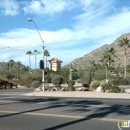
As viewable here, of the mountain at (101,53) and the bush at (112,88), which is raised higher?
the mountain at (101,53)

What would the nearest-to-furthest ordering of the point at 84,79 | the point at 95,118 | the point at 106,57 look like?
the point at 95,118 → the point at 84,79 → the point at 106,57

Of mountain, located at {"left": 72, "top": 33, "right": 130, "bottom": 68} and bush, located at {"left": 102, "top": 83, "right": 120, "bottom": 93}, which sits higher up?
mountain, located at {"left": 72, "top": 33, "right": 130, "bottom": 68}

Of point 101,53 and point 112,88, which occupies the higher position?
point 101,53

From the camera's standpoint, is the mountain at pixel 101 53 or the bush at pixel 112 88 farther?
the mountain at pixel 101 53

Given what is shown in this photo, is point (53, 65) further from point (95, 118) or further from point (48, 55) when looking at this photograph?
point (95, 118)

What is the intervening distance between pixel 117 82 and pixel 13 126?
40220mm

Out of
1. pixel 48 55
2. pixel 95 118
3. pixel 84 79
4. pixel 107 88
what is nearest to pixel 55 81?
pixel 84 79

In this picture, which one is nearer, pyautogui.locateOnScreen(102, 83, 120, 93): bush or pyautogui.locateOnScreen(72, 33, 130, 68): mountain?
pyautogui.locateOnScreen(102, 83, 120, 93): bush

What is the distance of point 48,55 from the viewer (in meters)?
108

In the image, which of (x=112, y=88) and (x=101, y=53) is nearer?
(x=112, y=88)

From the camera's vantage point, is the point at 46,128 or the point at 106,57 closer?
the point at 46,128

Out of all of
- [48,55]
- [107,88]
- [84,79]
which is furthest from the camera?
[48,55]

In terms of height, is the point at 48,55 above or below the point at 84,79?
above

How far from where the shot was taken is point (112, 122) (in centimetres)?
1036
